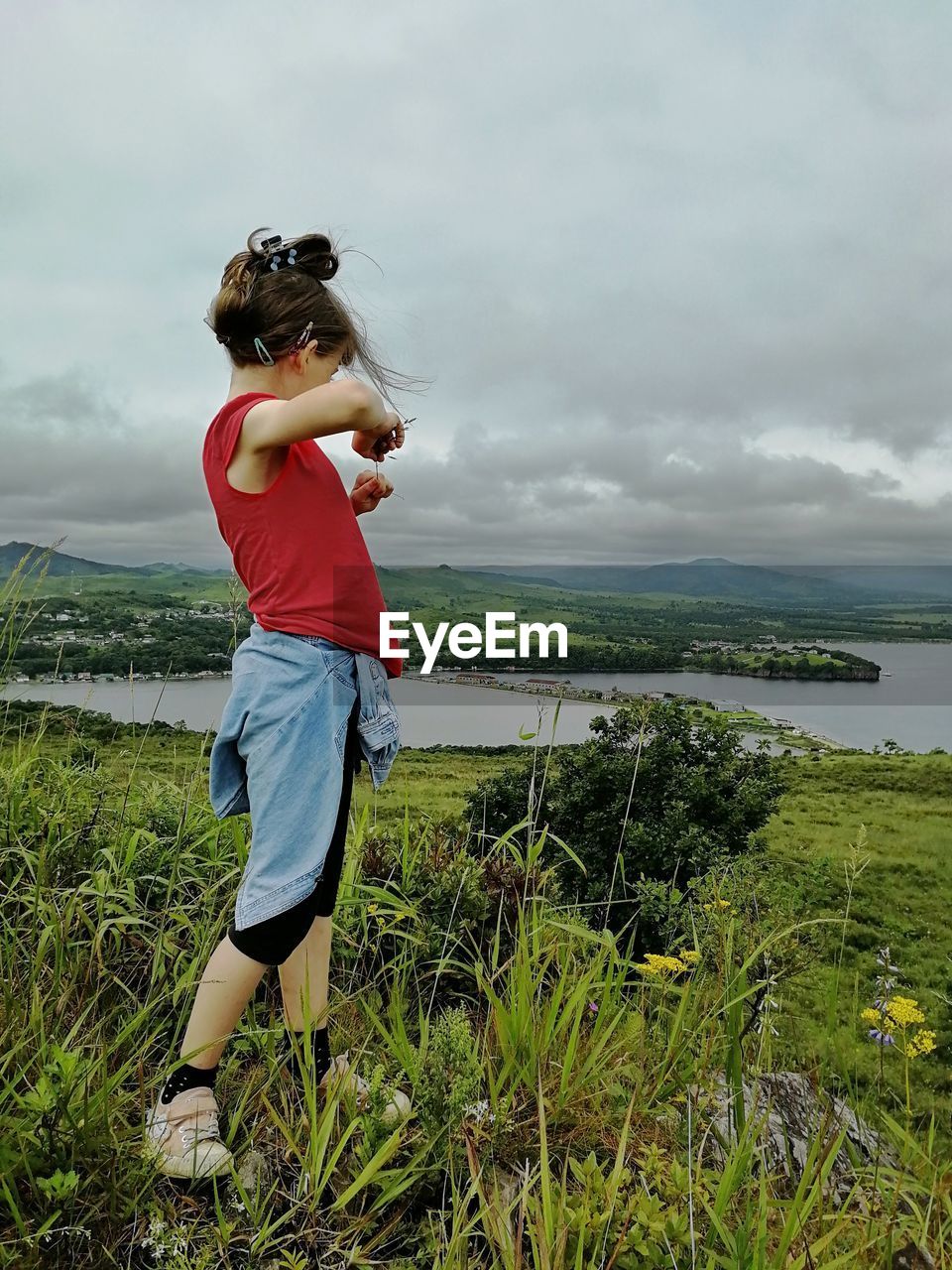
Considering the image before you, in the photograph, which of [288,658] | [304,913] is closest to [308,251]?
[288,658]

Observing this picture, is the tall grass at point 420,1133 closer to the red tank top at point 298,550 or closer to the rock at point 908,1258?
the rock at point 908,1258

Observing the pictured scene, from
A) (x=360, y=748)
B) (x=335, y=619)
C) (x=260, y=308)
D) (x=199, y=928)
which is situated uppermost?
(x=260, y=308)

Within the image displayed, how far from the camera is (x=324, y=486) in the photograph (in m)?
1.83

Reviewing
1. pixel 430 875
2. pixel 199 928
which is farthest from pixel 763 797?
pixel 199 928

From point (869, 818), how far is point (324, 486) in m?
47.4

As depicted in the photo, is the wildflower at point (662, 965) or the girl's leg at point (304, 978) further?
the wildflower at point (662, 965)

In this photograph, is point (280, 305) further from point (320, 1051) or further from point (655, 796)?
point (655, 796)

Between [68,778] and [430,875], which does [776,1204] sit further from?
[68,778]

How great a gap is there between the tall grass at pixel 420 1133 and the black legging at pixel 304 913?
191mm

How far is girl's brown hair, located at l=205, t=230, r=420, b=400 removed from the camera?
1.79 m

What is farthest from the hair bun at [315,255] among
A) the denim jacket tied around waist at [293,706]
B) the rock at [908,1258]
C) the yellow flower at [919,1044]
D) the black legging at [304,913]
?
the rock at [908,1258]

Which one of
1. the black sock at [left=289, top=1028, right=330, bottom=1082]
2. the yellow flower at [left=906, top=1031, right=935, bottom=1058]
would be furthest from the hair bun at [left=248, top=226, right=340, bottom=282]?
the yellow flower at [left=906, top=1031, right=935, bottom=1058]

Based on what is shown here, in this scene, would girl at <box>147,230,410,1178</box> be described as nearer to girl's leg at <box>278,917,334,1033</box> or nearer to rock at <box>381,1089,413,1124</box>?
girl's leg at <box>278,917,334,1033</box>

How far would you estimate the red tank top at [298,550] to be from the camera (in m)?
1.75
